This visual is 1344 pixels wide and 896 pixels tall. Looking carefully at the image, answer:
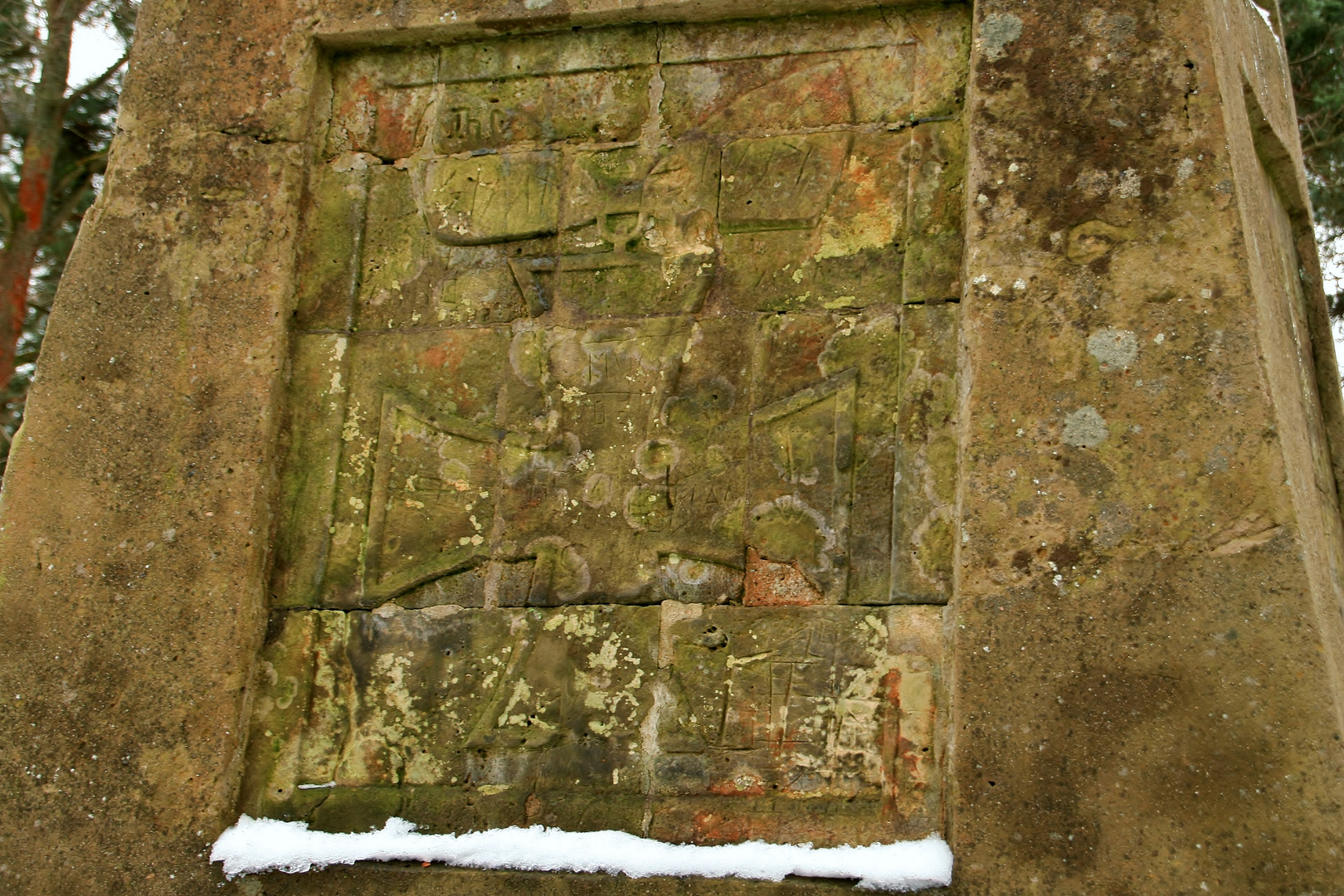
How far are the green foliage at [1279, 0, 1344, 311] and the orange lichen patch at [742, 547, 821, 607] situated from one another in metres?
4.30

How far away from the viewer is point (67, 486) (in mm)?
3281

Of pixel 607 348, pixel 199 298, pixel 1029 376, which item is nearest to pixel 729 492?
pixel 607 348

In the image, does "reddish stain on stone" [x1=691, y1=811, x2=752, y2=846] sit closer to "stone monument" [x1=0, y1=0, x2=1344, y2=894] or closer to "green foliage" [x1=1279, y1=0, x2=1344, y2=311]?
Answer: "stone monument" [x1=0, y1=0, x2=1344, y2=894]

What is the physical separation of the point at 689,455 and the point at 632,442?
0.17 m

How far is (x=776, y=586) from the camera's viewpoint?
119 inches

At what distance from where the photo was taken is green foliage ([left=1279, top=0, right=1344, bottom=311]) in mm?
5734

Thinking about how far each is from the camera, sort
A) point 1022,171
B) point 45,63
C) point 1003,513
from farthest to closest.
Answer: point 45,63 → point 1022,171 → point 1003,513

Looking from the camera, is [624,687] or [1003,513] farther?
[624,687]

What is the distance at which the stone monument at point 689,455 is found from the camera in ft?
8.61

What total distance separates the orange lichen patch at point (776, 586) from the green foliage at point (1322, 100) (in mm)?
4299

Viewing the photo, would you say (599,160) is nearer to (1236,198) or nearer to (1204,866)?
(1236,198)

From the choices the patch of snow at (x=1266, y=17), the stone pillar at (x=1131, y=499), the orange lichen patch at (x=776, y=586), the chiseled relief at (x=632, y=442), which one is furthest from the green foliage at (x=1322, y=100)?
the orange lichen patch at (x=776, y=586)

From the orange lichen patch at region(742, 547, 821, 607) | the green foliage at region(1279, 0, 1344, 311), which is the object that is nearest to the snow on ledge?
the orange lichen patch at region(742, 547, 821, 607)

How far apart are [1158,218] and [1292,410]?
605mm
